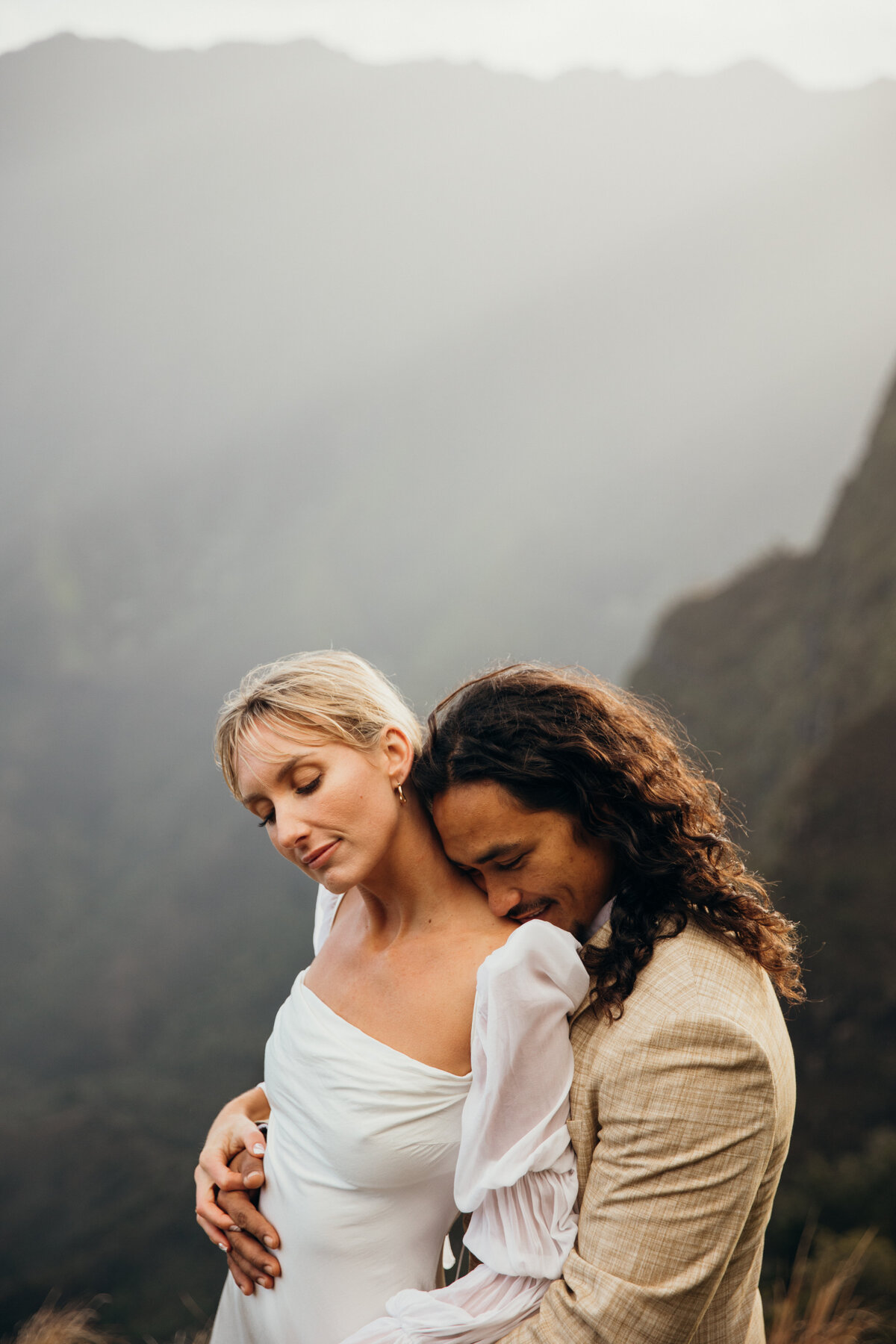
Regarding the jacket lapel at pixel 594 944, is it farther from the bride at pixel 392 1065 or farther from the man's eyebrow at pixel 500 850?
the man's eyebrow at pixel 500 850

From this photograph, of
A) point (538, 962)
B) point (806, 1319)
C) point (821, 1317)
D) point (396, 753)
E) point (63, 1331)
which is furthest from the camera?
point (63, 1331)

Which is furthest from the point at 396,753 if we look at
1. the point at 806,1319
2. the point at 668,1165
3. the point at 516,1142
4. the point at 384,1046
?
the point at 806,1319

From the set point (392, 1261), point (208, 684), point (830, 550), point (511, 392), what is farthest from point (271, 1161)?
point (511, 392)

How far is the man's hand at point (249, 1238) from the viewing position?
1.91 metres

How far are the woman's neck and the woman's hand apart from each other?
1.87 ft

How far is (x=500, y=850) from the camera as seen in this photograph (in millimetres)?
1776

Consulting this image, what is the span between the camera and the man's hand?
191cm

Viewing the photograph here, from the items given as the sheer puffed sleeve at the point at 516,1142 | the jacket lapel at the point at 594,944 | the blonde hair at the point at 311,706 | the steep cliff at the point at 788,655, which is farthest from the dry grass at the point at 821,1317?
the steep cliff at the point at 788,655

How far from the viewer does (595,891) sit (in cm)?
182

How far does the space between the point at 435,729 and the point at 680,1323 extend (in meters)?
1.07

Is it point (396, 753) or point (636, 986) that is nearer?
point (636, 986)

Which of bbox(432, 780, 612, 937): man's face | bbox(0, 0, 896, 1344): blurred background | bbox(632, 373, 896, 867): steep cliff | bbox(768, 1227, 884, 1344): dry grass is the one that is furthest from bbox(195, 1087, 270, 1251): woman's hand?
bbox(0, 0, 896, 1344): blurred background

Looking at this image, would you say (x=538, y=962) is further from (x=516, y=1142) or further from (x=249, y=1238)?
(x=249, y=1238)

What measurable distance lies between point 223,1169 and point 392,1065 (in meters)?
0.56
